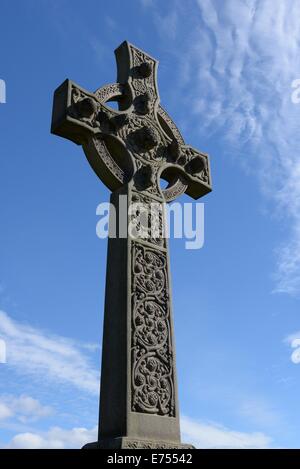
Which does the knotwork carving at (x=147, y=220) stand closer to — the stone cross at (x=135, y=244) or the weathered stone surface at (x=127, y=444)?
the stone cross at (x=135, y=244)

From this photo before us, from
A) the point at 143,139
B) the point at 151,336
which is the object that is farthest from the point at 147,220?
the point at 151,336

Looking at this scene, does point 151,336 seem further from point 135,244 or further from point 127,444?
point 127,444

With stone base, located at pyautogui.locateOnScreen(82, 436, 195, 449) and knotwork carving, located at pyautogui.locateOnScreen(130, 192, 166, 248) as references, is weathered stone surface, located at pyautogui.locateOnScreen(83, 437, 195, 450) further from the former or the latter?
knotwork carving, located at pyautogui.locateOnScreen(130, 192, 166, 248)

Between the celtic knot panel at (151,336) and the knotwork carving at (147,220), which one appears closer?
the celtic knot panel at (151,336)

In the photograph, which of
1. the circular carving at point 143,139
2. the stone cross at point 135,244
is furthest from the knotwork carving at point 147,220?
the circular carving at point 143,139

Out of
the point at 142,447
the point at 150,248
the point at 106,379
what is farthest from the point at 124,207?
the point at 142,447

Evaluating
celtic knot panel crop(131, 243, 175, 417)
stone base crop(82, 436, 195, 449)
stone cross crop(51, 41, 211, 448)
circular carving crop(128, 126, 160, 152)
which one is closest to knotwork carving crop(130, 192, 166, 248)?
stone cross crop(51, 41, 211, 448)

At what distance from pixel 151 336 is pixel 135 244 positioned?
1002mm

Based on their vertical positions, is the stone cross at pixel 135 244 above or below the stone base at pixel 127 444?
above

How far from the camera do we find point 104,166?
18.6 ft

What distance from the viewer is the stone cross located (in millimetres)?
4520

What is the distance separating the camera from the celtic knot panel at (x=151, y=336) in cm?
466

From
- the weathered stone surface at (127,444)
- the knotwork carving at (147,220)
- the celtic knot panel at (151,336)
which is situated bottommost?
the weathered stone surface at (127,444)

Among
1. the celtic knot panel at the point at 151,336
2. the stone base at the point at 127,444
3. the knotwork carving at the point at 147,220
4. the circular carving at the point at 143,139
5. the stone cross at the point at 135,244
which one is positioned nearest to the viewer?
the stone base at the point at 127,444
